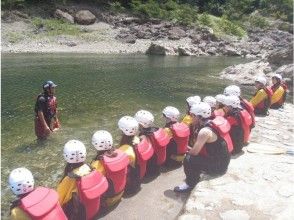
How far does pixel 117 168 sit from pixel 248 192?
2695 mm

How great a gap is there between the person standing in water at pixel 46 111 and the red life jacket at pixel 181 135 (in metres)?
4.06

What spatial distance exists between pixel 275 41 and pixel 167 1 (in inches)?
756

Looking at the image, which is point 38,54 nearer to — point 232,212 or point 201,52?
point 201,52

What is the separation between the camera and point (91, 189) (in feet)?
25.6

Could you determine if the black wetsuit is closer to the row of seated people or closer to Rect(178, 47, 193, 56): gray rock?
the row of seated people

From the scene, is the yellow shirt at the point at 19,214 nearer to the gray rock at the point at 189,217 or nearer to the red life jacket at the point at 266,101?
the gray rock at the point at 189,217

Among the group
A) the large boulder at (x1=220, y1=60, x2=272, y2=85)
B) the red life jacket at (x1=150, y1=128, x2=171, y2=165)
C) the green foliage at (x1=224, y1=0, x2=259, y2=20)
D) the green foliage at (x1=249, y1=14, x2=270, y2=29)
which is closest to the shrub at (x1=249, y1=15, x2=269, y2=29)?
the green foliage at (x1=249, y1=14, x2=270, y2=29)

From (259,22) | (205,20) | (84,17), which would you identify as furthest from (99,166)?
(259,22)

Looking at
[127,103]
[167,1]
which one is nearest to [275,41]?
[167,1]

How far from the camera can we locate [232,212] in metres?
8.11

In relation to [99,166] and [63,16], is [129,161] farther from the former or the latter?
[63,16]

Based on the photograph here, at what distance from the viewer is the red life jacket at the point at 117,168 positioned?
8.65 meters

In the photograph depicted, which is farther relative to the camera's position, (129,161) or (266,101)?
(266,101)

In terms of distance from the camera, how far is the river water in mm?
12781
